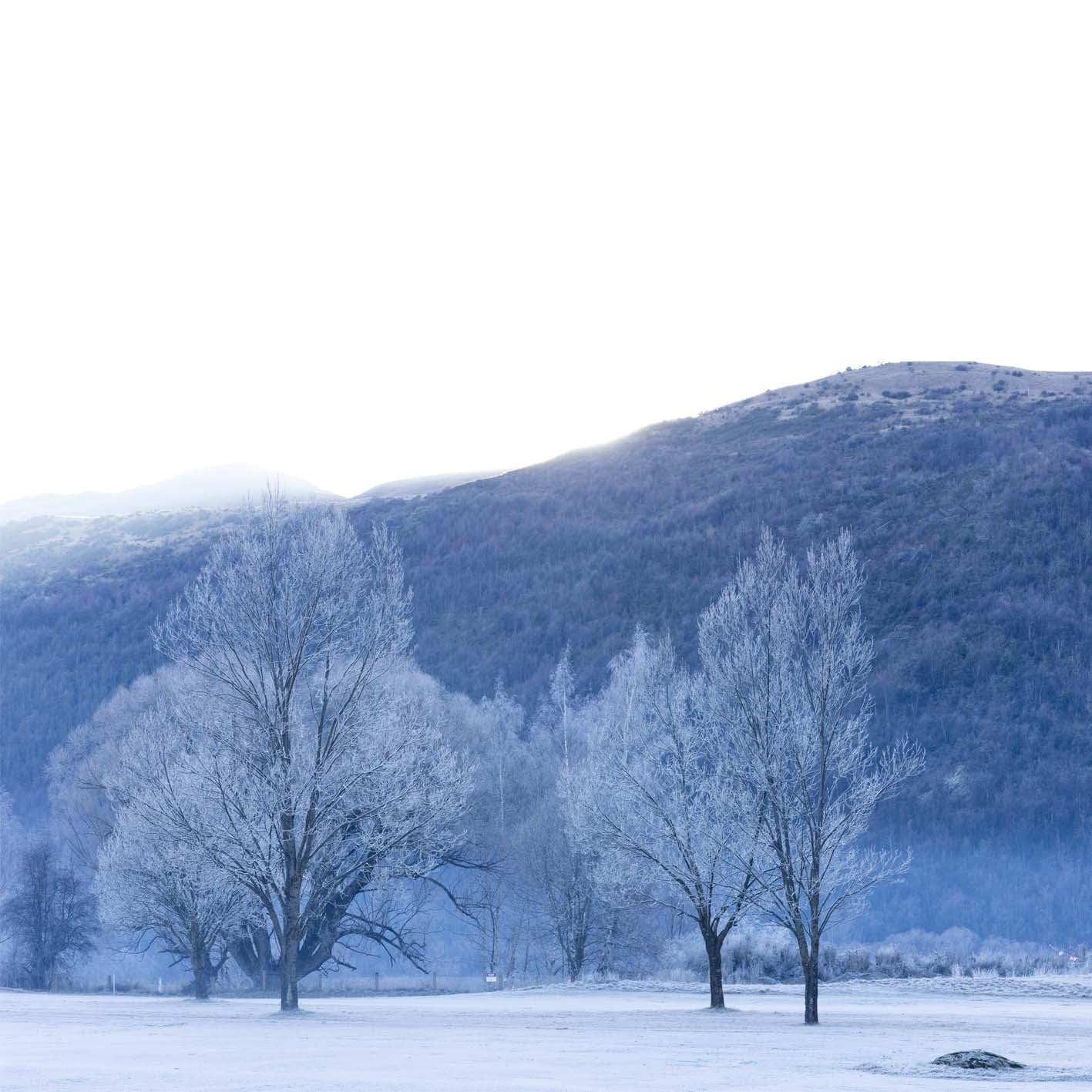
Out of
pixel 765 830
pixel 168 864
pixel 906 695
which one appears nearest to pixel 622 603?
pixel 906 695

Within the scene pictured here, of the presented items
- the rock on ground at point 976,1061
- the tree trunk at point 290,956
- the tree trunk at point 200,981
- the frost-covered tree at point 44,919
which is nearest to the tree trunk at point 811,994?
the rock on ground at point 976,1061

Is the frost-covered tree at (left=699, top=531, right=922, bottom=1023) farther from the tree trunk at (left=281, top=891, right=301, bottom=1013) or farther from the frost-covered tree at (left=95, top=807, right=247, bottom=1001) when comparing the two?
the frost-covered tree at (left=95, top=807, right=247, bottom=1001)

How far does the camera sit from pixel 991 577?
275 ft

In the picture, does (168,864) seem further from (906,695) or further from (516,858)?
(906,695)

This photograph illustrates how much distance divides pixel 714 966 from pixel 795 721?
267 inches

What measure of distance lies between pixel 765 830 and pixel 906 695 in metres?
46.8

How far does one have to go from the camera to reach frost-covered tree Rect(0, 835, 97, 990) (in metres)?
54.1

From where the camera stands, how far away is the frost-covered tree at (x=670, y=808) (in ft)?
107

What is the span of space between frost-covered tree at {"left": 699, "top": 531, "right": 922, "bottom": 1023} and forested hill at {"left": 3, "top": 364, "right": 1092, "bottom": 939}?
3822 centimetres

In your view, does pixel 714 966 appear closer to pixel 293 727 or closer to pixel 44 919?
pixel 293 727

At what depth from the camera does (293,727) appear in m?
34.2

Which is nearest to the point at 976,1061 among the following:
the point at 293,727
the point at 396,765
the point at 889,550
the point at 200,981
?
the point at 396,765

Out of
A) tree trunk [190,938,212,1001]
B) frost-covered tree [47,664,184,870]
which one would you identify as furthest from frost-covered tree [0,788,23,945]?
tree trunk [190,938,212,1001]

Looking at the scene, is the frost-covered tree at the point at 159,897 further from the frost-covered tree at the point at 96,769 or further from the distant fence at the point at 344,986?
the frost-covered tree at the point at 96,769
